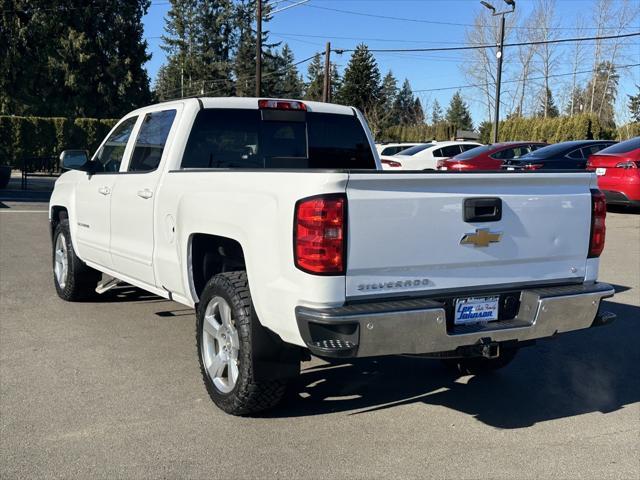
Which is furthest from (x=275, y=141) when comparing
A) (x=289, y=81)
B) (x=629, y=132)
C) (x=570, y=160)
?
(x=289, y=81)

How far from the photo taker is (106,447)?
3.78 metres

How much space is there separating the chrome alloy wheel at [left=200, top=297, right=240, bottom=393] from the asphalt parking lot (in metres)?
0.22

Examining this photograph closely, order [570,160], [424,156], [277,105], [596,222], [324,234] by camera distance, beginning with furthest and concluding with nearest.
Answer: [424,156], [570,160], [277,105], [596,222], [324,234]

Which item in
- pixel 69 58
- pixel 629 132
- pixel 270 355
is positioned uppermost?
pixel 69 58

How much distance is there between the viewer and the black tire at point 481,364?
5.09 metres

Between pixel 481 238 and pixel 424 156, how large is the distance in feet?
61.1

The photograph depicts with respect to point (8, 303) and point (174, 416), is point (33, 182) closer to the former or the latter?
point (8, 303)

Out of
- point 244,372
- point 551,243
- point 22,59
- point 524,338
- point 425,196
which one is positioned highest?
point 22,59

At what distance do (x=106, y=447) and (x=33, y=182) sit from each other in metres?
23.9

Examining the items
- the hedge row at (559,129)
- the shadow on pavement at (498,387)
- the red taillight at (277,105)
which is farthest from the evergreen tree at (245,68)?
the shadow on pavement at (498,387)

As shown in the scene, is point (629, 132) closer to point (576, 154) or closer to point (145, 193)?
point (576, 154)

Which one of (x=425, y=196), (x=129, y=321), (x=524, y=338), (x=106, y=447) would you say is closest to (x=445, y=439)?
(x=524, y=338)

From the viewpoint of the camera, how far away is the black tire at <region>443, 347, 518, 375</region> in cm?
509

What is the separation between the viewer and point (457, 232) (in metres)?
3.72
